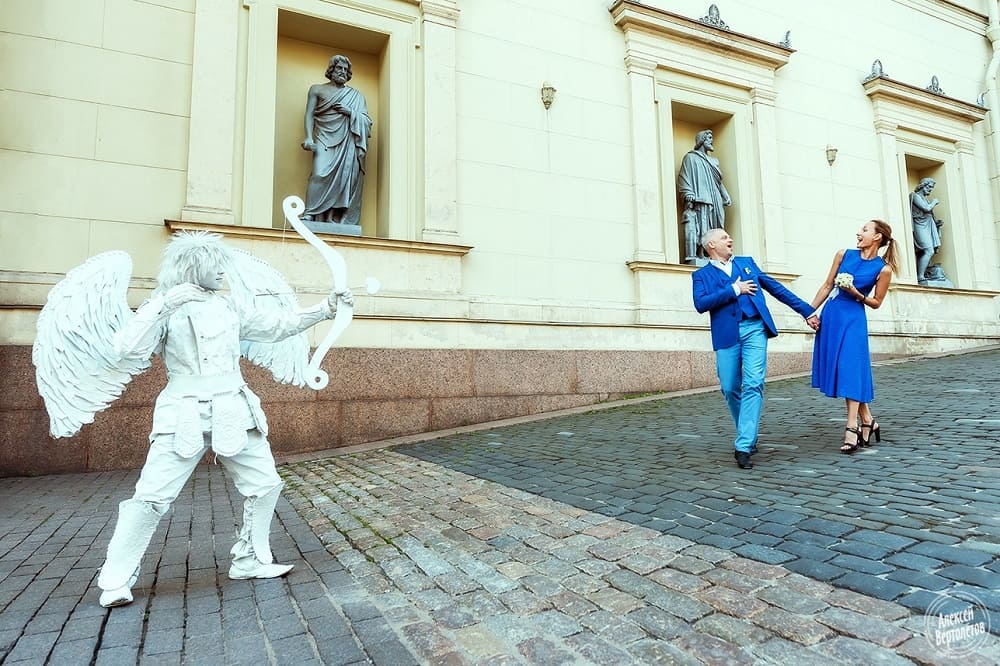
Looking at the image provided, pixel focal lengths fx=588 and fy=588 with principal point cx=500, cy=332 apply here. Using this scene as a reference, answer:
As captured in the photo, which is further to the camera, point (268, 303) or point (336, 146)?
point (336, 146)

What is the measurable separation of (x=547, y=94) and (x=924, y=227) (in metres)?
9.78

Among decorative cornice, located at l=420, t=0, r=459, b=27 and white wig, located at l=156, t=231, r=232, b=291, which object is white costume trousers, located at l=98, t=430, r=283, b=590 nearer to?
white wig, located at l=156, t=231, r=232, b=291

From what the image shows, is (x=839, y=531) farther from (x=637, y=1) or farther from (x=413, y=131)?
(x=637, y=1)

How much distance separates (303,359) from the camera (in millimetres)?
3131

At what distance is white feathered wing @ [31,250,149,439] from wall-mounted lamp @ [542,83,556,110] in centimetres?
756

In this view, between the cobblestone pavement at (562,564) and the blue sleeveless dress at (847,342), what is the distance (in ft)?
1.68

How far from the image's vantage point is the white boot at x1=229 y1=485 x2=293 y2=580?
8.60 feet

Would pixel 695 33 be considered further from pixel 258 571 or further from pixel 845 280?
pixel 258 571

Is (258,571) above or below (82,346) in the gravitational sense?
below

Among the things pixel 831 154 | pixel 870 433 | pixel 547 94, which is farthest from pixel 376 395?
pixel 831 154

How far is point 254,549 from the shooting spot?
2635 mm

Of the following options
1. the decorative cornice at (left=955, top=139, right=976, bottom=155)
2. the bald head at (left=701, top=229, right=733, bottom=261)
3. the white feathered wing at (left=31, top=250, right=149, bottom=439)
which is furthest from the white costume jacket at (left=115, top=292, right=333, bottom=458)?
the decorative cornice at (left=955, top=139, right=976, bottom=155)

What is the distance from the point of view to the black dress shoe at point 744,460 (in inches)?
165

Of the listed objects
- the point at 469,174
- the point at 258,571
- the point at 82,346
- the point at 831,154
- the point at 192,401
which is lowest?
→ the point at 258,571
